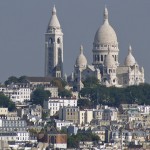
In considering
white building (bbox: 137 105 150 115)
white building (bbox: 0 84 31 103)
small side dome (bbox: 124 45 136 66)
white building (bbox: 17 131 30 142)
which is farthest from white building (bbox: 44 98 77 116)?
white building (bbox: 17 131 30 142)

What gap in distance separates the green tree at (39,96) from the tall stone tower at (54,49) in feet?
38.1

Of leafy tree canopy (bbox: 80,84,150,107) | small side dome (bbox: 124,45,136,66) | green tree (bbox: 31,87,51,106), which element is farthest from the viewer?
small side dome (bbox: 124,45,136,66)

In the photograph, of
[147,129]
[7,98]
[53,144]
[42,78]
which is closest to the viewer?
[53,144]

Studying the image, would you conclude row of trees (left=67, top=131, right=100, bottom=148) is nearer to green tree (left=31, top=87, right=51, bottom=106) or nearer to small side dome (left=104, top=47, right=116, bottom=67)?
green tree (left=31, top=87, right=51, bottom=106)

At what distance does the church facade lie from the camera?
7544 inches

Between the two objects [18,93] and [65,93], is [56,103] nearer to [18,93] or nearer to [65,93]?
[18,93]

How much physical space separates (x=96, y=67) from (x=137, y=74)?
132 inches

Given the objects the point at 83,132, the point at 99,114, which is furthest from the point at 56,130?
the point at 99,114

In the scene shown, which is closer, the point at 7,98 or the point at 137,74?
the point at 7,98

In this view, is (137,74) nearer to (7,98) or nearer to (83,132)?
(7,98)

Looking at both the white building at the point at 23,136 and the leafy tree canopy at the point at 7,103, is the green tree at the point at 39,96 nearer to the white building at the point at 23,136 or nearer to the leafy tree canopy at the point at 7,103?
the leafy tree canopy at the point at 7,103

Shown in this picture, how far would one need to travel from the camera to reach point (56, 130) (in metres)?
158

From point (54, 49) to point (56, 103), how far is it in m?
19.1

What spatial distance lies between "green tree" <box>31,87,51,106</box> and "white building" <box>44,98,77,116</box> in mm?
857
